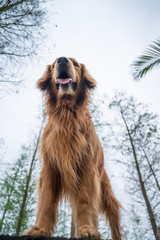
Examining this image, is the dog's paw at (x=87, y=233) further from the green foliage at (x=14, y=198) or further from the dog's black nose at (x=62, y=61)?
the green foliage at (x=14, y=198)

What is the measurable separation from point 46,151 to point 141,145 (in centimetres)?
773

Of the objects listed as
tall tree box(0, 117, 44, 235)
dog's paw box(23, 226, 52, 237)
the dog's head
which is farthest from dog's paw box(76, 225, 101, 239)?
tall tree box(0, 117, 44, 235)

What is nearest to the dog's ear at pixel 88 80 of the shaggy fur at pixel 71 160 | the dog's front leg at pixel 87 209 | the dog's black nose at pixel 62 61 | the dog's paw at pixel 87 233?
the shaggy fur at pixel 71 160

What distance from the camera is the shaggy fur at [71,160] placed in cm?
192

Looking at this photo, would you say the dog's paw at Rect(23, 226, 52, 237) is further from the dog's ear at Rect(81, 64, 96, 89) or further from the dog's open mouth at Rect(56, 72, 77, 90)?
the dog's ear at Rect(81, 64, 96, 89)

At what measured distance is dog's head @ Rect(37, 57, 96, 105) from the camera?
2707 mm

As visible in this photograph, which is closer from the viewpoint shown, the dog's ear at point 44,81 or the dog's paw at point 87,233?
the dog's paw at point 87,233

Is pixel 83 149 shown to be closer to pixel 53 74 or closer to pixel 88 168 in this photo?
pixel 88 168

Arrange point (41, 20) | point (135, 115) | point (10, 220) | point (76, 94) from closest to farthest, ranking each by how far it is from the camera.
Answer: point (76, 94)
point (41, 20)
point (135, 115)
point (10, 220)

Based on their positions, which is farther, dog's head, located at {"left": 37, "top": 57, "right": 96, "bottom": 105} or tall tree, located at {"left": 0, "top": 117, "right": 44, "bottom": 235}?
tall tree, located at {"left": 0, "top": 117, "right": 44, "bottom": 235}

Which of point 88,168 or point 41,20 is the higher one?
point 41,20

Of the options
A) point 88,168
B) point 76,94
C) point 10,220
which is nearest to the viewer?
point 88,168

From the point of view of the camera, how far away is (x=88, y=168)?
7.27 feet

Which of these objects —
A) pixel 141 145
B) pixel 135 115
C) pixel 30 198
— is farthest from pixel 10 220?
pixel 135 115
